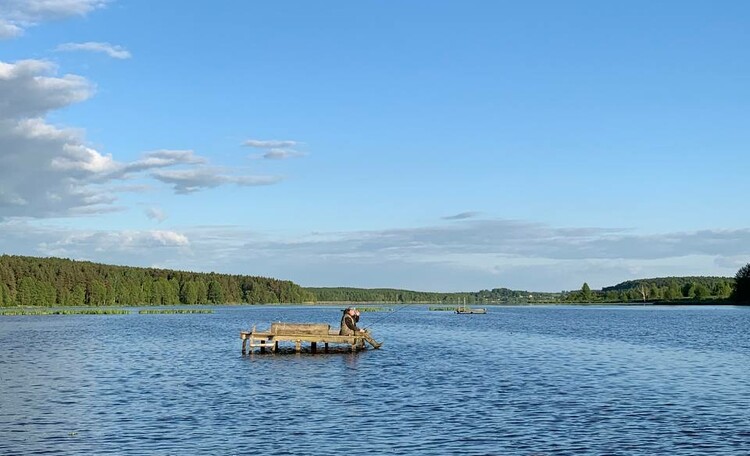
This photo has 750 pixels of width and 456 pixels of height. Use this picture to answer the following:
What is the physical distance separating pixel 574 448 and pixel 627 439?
2.92m

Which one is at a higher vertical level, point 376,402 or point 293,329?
point 293,329

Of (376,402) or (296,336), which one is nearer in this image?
(376,402)

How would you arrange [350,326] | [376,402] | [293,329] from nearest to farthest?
[376,402] → [293,329] → [350,326]

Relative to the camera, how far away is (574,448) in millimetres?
27031

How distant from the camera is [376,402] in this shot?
1503 inches

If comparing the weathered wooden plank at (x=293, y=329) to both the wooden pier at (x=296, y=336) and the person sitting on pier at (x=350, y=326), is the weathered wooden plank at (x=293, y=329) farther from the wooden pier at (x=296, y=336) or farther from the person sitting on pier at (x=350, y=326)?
the person sitting on pier at (x=350, y=326)

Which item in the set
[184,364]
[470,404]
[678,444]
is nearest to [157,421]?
[470,404]

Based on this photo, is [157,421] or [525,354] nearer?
[157,421]

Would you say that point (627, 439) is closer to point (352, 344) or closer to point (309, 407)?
point (309, 407)

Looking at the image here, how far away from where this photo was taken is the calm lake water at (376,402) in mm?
27906

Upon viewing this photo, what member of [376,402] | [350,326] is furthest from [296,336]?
[376,402]

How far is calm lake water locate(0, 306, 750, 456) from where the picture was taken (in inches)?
1099

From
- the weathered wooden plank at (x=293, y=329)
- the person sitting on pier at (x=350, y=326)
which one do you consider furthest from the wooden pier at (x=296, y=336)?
the person sitting on pier at (x=350, y=326)

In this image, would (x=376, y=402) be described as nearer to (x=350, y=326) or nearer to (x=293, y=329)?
(x=293, y=329)
